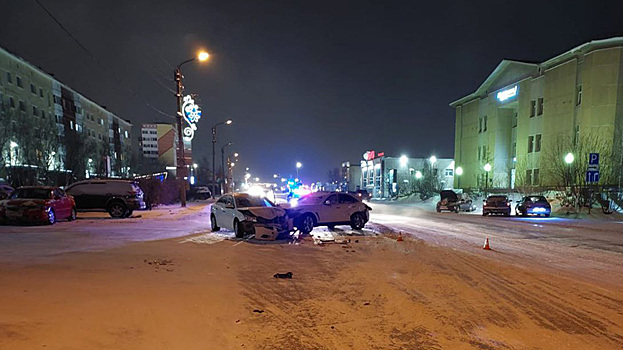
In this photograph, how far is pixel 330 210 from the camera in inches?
556

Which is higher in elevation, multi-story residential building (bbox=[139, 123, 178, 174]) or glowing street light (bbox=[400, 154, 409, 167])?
multi-story residential building (bbox=[139, 123, 178, 174])

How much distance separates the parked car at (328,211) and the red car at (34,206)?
9.43 m

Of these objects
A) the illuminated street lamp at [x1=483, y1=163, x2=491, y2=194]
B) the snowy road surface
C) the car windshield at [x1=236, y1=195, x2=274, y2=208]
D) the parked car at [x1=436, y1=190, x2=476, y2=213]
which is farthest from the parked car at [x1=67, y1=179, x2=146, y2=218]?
the illuminated street lamp at [x1=483, y1=163, x2=491, y2=194]

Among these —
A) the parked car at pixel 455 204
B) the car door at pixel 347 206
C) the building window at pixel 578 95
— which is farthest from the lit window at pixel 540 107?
the car door at pixel 347 206

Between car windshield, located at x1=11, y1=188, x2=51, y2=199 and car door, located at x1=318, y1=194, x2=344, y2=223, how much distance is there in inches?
433

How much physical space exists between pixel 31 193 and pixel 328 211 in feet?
39.0

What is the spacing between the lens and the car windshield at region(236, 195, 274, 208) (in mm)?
12016

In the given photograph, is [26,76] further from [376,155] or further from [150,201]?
[376,155]

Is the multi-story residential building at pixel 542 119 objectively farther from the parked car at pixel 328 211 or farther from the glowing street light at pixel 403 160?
the parked car at pixel 328 211

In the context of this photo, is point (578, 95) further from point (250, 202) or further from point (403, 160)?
point (403, 160)

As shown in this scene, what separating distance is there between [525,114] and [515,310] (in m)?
40.3

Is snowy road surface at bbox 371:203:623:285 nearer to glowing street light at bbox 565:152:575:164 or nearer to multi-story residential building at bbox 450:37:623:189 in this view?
glowing street light at bbox 565:152:575:164

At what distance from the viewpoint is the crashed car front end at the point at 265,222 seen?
1093 cm

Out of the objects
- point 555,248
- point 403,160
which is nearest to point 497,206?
point 555,248
